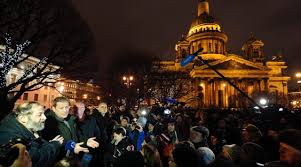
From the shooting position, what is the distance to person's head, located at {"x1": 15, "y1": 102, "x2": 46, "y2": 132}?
10.6 feet

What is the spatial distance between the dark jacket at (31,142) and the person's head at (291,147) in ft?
9.19

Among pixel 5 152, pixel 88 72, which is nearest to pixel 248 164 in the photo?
pixel 5 152

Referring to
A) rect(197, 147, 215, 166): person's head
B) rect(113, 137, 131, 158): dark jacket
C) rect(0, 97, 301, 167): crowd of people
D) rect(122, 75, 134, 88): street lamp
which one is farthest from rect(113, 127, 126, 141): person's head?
rect(122, 75, 134, 88): street lamp

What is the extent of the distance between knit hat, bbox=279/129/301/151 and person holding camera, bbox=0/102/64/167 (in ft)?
9.29

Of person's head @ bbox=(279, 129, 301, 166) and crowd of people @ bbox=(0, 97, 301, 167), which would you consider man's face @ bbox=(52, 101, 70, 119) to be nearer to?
crowd of people @ bbox=(0, 97, 301, 167)

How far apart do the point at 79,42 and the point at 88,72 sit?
6.80 ft

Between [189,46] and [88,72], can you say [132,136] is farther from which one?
[189,46]

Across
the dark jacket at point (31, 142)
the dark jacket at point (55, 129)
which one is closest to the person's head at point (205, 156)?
the dark jacket at point (55, 129)

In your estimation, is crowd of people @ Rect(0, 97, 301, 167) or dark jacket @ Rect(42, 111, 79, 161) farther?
dark jacket @ Rect(42, 111, 79, 161)

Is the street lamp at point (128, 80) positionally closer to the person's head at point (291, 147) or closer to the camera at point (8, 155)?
the person's head at point (291, 147)

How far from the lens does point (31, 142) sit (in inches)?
115

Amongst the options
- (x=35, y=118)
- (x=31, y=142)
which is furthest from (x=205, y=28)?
(x=31, y=142)

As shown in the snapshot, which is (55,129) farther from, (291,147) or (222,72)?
(222,72)

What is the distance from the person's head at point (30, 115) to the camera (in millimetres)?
3240
